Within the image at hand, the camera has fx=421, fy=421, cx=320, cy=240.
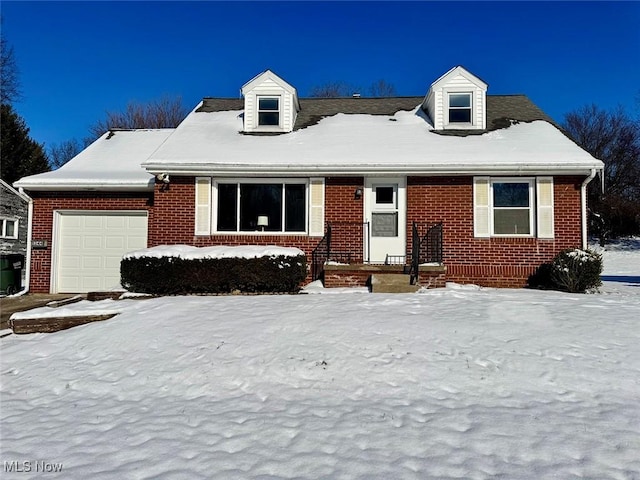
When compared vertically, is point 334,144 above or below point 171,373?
above

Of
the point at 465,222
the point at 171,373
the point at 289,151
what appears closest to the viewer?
the point at 171,373

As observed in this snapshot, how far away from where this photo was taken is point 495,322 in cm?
614

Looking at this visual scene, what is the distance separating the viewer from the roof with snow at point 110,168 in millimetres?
11008

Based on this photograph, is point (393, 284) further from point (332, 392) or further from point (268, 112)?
point (268, 112)

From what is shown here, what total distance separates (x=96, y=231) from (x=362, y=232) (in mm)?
7164

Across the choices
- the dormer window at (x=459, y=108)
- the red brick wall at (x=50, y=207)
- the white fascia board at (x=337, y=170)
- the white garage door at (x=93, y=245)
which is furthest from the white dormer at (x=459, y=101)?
the white garage door at (x=93, y=245)

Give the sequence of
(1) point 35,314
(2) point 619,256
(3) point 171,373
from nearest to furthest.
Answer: (3) point 171,373 → (1) point 35,314 → (2) point 619,256

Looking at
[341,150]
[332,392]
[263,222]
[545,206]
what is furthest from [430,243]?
[332,392]

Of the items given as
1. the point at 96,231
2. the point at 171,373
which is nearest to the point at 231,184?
the point at 96,231

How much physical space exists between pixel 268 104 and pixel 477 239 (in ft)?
23.4

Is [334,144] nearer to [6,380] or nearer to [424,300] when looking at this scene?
[424,300]

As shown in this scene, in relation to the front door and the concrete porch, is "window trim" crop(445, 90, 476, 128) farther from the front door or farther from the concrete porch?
the concrete porch

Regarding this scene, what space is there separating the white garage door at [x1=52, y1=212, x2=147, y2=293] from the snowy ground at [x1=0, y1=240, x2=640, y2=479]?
454 centimetres

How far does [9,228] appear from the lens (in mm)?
13867
